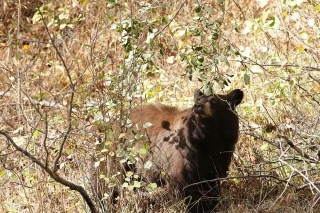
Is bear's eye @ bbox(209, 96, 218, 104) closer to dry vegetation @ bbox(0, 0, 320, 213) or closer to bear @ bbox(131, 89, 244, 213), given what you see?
bear @ bbox(131, 89, 244, 213)

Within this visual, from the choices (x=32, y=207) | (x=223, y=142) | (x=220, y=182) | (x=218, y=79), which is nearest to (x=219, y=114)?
(x=223, y=142)

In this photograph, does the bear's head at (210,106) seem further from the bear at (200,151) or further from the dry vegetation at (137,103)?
the dry vegetation at (137,103)

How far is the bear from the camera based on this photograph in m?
6.77

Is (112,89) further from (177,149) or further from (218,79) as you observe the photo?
(177,149)

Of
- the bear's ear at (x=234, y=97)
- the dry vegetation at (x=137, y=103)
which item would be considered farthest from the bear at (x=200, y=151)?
the dry vegetation at (x=137, y=103)

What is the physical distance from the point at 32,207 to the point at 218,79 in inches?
104

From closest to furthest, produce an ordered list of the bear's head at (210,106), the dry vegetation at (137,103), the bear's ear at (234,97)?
1. the dry vegetation at (137,103)
2. the bear's head at (210,106)
3. the bear's ear at (234,97)

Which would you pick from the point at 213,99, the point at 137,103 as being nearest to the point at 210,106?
the point at 213,99

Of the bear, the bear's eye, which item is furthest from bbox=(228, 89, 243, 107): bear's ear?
the bear's eye

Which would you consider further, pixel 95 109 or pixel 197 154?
pixel 197 154

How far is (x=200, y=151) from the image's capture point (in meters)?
6.91

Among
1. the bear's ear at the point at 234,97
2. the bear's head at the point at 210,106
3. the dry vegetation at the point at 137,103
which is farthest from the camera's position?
the bear's ear at the point at 234,97

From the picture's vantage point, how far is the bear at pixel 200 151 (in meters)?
6.77

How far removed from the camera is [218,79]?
5.60 m
